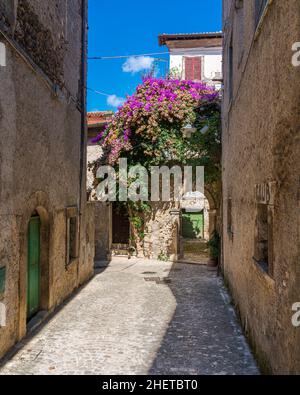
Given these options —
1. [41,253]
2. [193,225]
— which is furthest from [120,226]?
[41,253]

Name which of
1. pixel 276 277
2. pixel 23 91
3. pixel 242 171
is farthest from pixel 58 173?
pixel 276 277

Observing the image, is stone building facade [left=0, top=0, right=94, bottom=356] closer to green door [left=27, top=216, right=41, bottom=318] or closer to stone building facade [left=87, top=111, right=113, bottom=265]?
green door [left=27, top=216, right=41, bottom=318]

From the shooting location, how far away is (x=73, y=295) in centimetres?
851

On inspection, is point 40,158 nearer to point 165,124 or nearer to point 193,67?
point 165,124

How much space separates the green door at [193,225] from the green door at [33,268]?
1513cm

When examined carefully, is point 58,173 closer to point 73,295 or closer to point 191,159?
point 73,295

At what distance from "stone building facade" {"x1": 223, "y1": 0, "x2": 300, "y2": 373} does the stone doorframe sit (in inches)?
131

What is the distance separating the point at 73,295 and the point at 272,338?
5663 millimetres

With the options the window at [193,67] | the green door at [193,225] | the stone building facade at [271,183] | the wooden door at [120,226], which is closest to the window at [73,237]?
the stone building facade at [271,183]

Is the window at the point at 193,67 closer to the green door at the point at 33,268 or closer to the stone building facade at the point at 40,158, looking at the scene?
the stone building facade at the point at 40,158

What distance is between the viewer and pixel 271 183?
3.80 m

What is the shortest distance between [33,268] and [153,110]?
8.29 meters

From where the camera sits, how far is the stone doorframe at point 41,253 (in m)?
5.42

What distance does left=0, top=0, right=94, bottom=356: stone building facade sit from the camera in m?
4.98
